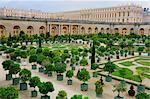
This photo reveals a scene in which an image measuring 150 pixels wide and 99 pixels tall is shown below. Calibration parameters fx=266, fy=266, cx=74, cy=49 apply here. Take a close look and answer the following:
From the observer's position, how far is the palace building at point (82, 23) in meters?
60.0

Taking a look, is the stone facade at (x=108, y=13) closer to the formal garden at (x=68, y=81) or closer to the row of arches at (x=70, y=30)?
the row of arches at (x=70, y=30)

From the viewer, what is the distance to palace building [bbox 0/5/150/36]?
197ft

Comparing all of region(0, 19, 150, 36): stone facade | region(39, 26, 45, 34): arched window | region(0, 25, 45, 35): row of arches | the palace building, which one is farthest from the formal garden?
region(39, 26, 45, 34): arched window

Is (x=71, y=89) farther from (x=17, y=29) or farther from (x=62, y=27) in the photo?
(x=62, y=27)

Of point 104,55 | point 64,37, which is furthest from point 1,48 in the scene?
point 64,37

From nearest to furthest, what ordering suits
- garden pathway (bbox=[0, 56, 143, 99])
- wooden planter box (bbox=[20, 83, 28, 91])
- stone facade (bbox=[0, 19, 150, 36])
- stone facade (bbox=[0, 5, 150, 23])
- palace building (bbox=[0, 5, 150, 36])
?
garden pathway (bbox=[0, 56, 143, 99]), wooden planter box (bbox=[20, 83, 28, 91]), stone facade (bbox=[0, 19, 150, 36]), palace building (bbox=[0, 5, 150, 36]), stone facade (bbox=[0, 5, 150, 23])

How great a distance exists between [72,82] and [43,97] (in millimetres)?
5645

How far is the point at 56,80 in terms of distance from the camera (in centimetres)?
2409

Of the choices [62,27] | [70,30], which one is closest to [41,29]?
[62,27]

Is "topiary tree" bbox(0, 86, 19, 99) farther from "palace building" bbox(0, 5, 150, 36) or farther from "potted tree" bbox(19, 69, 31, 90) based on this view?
"palace building" bbox(0, 5, 150, 36)

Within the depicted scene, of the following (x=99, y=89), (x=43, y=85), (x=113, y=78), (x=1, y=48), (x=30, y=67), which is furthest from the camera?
(x=1, y=48)

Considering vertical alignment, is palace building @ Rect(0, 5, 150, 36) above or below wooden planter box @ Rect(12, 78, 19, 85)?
above

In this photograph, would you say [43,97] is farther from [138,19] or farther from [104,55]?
[138,19]

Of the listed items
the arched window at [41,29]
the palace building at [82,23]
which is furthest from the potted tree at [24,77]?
the arched window at [41,29]
